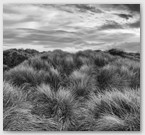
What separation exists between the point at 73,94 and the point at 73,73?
0.60 metres

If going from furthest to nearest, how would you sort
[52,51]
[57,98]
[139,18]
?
[52,51]
[139,18]
[57,98]

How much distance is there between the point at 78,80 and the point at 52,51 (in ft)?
1.99

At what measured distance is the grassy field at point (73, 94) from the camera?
3049 millimetres

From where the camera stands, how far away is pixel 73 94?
3662 mm

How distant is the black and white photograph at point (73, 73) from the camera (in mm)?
3105

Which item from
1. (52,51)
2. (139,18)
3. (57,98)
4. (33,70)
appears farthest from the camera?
(33,70)

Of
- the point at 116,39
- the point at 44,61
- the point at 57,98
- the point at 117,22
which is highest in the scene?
the point at 117,22

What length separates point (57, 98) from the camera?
3.30 m

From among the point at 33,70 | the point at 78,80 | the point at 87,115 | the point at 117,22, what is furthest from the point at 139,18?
the point at 33,70

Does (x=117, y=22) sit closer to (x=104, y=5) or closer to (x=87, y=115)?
(x=104, y=5)

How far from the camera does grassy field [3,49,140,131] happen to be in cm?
305

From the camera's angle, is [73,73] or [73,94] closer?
[73,94]

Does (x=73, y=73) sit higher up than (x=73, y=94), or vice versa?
(x=73, y=73)

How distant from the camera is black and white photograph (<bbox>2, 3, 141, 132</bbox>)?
3.11m
